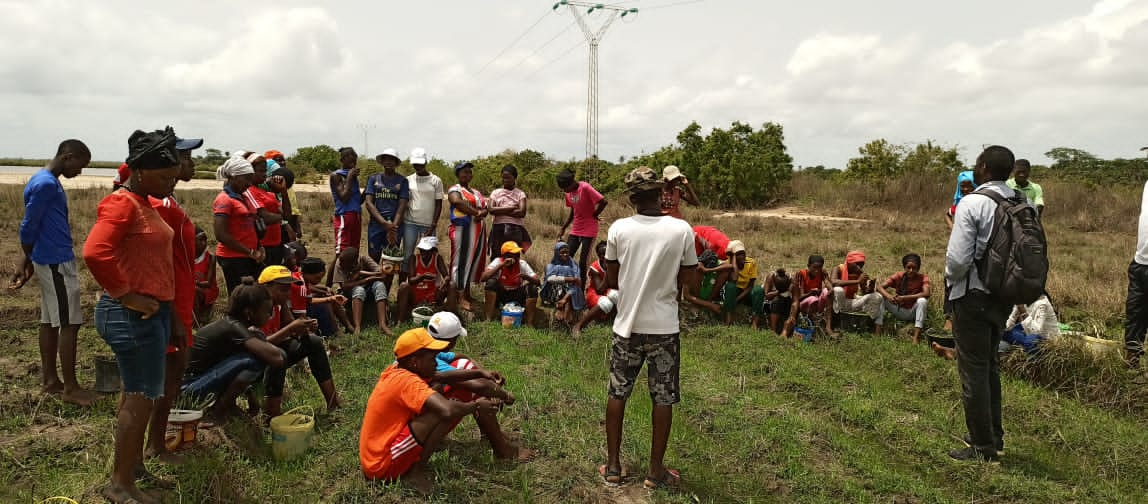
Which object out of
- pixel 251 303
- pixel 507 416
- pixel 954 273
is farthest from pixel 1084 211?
pixel 251 303

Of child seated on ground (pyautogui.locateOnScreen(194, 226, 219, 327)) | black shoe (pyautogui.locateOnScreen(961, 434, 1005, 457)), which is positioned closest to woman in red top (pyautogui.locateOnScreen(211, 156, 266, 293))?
child seated on ground (pyautogui.locateOnScreen(194, 226, 219, 327))

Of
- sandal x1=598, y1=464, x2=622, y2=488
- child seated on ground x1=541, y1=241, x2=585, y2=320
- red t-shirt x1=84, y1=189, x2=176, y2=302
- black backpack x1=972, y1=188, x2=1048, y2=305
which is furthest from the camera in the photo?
child seated on ground x1=541, y1=241, x2=585, y2=320

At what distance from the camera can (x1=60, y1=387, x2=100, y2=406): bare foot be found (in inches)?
201

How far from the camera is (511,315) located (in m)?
8.20

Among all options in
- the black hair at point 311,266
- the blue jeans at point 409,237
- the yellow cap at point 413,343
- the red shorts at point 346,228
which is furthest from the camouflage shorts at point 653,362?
the red shorts at point 346,228

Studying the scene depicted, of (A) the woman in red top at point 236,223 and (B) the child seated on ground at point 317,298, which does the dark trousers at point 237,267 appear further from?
(B) the child seated on ground at point 317,298

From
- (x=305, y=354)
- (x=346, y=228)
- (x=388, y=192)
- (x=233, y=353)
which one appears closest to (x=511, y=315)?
(x=388, y=192)

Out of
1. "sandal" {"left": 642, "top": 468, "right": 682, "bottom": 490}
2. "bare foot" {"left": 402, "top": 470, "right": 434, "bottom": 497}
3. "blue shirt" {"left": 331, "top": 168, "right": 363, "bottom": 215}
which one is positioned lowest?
"sandal" {"left": 642, "top": 468, "right": 682, "bottom": 490}

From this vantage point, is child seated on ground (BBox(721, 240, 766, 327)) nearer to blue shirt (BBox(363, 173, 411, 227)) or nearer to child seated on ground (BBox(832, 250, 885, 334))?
child seated on ground (BBox(832, 250, 885, 334))

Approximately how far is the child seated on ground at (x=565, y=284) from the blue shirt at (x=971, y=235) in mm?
4476

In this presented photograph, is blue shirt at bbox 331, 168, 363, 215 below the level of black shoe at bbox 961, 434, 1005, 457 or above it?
above

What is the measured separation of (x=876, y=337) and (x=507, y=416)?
5.17 metres

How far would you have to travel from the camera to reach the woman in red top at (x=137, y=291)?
3430 millimetres

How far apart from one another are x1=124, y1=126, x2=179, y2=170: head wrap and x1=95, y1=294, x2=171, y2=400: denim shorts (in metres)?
0.71
